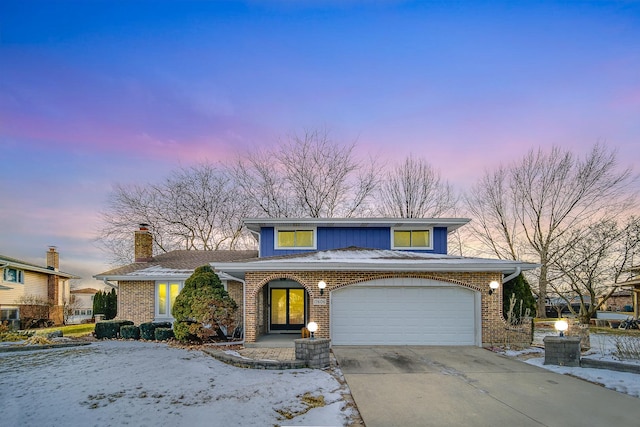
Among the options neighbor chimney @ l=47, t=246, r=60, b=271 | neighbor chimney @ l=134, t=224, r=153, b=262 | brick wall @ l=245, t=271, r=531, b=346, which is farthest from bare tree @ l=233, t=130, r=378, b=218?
brick wall @ l=245, t=271, r=531, b=346

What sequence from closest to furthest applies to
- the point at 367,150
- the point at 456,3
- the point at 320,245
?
the point at 456,3 < the point at 320,245 < the point at 367,150

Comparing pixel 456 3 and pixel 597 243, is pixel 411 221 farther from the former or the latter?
pixel 597 243

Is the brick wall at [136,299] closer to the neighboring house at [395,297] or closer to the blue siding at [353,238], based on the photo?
the blue siding at [353,238]

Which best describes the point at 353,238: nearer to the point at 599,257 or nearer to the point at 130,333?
the point at 130,333

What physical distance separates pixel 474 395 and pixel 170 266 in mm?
14084

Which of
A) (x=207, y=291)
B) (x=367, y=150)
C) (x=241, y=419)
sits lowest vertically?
(x=241, y=419)

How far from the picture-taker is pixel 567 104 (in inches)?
574

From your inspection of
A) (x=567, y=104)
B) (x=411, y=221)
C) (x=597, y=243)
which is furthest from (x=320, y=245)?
(x=597, y=243)

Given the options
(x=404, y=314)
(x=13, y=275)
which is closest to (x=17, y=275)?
(x=13, y=275)

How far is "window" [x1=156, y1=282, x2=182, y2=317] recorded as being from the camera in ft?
52.5

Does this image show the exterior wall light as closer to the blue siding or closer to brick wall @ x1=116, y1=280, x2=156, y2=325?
the blue siding

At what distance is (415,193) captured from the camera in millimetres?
27750

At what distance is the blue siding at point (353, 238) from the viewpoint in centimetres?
1549

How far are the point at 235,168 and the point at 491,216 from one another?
18459mm
